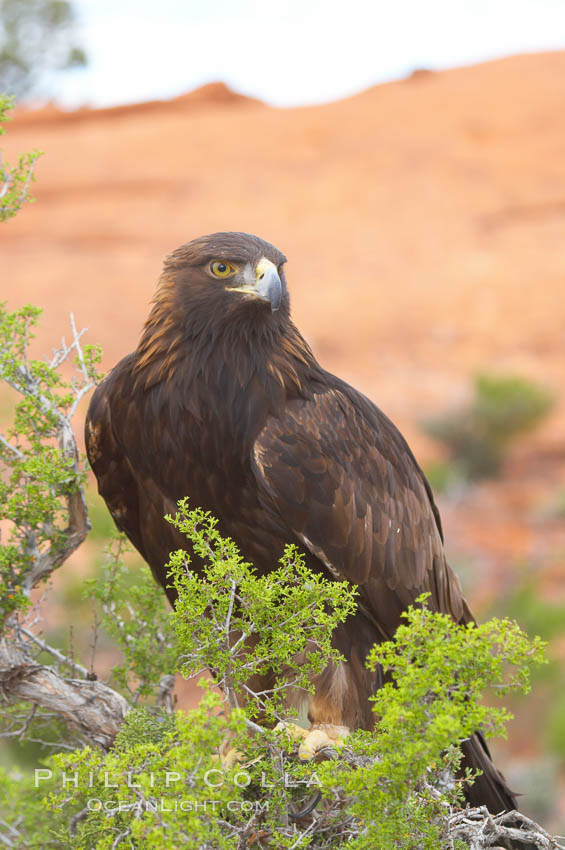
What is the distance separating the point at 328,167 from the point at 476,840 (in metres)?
30.2

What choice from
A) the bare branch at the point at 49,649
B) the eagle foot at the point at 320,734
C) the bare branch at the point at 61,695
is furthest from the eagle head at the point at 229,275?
the eagle foot at the point at 320,734

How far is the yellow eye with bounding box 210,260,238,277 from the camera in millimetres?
3867

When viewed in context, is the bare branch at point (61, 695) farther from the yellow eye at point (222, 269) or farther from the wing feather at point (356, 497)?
the yellow eye at point (222, 269)

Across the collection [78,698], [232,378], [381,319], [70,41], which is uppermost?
[70,41]

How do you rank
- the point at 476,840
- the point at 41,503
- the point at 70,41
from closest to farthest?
the point at 476,840, the point at 41,503, the point at 70,41

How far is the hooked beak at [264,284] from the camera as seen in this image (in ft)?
12.3

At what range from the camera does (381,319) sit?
26266mm

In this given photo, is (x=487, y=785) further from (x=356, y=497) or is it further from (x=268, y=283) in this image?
(x=268, y=283)

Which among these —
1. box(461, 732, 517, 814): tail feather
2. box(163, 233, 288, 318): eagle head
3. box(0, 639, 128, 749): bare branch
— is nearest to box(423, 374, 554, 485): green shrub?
box(461, 732, 517, 814): tail feather

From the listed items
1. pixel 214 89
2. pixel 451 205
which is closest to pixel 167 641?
pixel 451 205

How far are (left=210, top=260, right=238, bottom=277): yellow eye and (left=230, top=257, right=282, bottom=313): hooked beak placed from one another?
0.06 m

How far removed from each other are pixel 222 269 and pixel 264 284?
0.75 ft

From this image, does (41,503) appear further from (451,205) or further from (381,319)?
(451,205)

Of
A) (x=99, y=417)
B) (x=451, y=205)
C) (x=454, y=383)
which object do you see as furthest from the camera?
(x=451, y=205)
